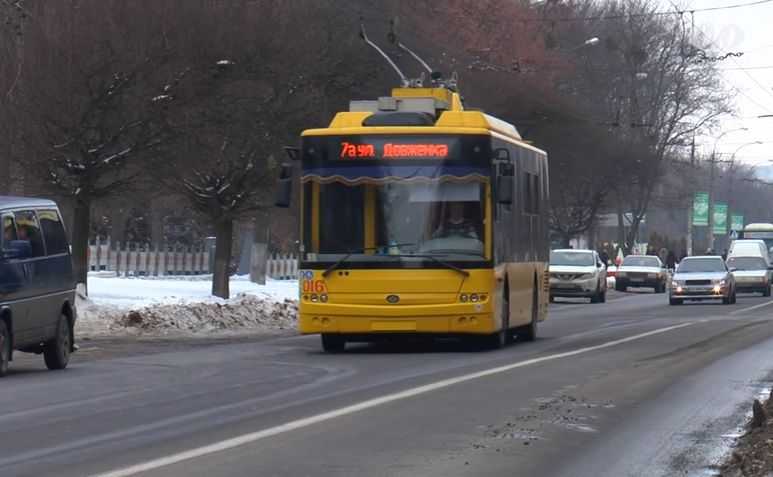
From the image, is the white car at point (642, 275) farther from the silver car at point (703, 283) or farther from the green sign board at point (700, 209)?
the green sign board at point (700, 209)

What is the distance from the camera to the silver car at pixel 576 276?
173ft

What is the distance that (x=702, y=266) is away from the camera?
166 ft

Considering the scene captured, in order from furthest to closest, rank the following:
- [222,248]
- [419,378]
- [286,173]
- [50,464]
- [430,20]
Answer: [430,20] < [222,248] < [286,173] < [419,378] < [50,464]

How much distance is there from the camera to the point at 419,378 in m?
18.0

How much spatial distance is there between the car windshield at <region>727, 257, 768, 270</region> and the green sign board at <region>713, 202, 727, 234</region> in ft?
237

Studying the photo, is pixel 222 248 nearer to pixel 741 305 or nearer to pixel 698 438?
pixel 741 305

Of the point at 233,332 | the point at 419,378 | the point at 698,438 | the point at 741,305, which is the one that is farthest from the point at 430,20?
the point at 698,438

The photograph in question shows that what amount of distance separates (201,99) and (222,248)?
7.61 m

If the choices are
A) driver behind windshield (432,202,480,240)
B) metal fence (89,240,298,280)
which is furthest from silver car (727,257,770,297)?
driver behind windshield (432,202,480,240)

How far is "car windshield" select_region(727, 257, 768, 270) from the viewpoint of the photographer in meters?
60.9

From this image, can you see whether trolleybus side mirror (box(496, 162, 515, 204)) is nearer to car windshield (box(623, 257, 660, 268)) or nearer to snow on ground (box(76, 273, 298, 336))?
snow on ground (box(76, 273, 298, 336))

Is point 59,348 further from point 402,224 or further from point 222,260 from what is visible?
point 222,260

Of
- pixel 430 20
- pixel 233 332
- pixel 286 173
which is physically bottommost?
pixel 233 332

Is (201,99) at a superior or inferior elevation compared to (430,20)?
inferior
